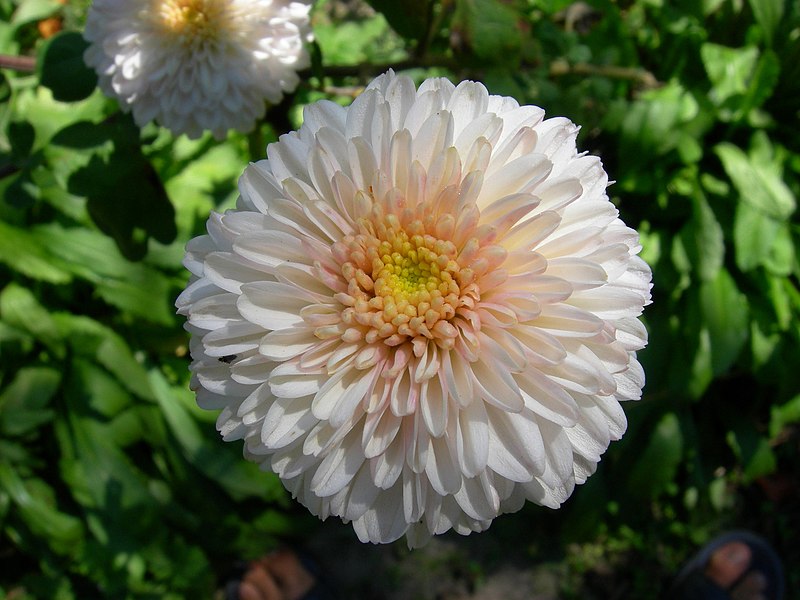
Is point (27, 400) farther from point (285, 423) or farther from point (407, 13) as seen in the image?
point (407, 13)

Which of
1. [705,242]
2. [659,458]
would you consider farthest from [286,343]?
[659,458]

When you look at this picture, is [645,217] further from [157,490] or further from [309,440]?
[157,490]

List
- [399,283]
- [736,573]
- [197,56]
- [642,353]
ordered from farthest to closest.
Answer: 1. [736,573]
2. [642,353]
3. [197,56]
4. [399,283]

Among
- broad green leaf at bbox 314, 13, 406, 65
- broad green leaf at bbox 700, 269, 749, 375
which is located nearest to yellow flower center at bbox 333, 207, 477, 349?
broad green leaf at bbox 700, 269, 749, 375

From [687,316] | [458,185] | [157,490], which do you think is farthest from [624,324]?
[157,490]

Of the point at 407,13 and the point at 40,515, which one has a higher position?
the point at 407,13

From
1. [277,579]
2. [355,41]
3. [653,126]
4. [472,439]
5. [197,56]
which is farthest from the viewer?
[355,41]
